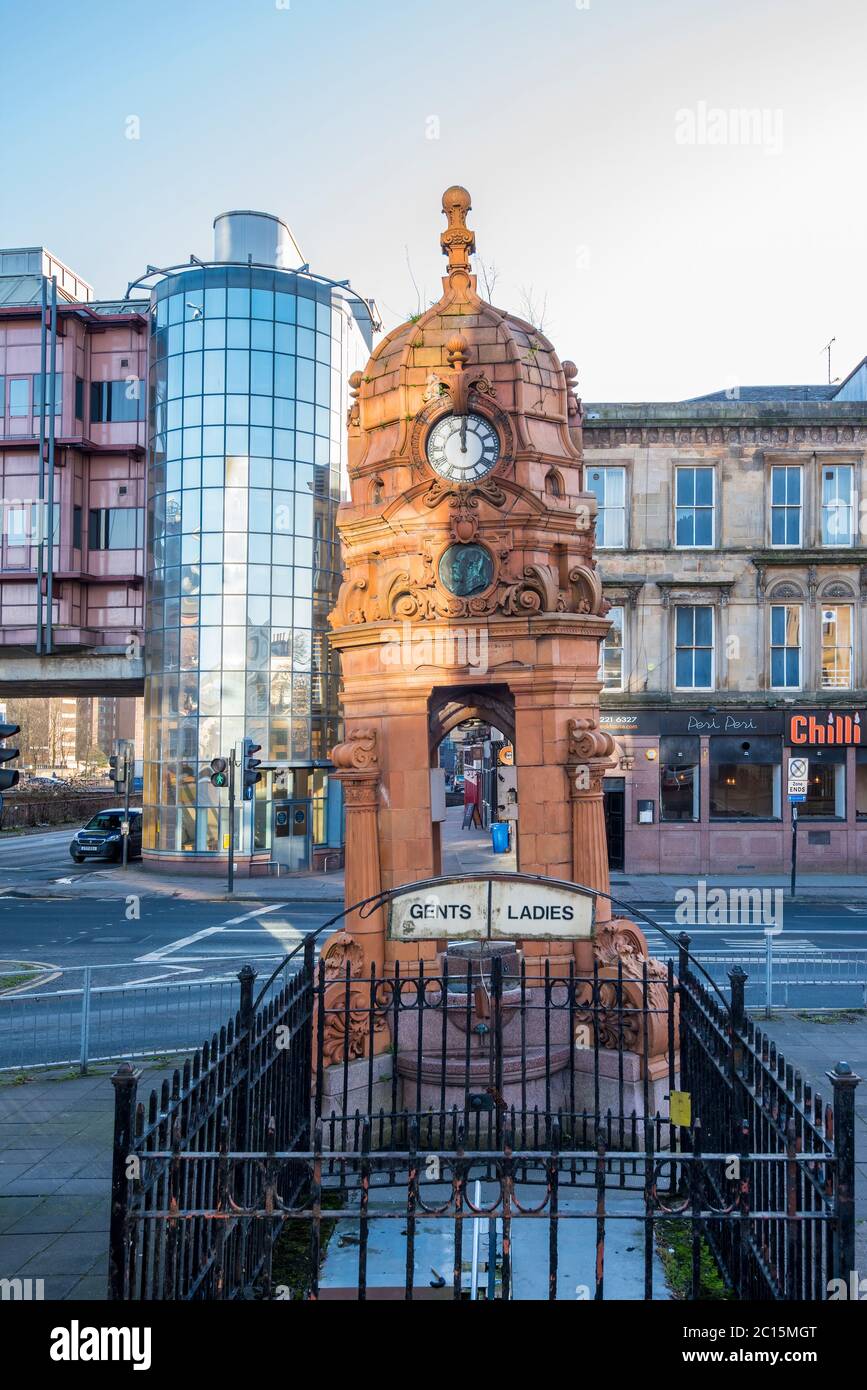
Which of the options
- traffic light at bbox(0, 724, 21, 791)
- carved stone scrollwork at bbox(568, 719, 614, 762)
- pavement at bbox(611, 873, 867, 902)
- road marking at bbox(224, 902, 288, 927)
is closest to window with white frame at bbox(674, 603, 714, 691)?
pavement at bbox(611, 873, 867, 902)

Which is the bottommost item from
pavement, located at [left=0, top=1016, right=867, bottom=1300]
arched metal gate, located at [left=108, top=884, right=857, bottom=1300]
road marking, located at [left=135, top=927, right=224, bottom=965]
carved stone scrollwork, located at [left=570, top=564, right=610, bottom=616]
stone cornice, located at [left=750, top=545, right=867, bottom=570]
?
road marking, located at [left=135, top=927, right=224, bottom=965]

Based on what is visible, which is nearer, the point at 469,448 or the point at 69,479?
the point at 469,448

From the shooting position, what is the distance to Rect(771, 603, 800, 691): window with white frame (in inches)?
1212

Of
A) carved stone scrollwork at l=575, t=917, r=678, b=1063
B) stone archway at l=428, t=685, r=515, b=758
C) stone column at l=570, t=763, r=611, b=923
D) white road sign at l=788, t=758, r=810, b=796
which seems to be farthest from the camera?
white road sign at l=788, t=758, r=810, b=796

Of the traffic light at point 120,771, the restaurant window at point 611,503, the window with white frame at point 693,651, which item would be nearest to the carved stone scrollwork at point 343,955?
the window with white frame at point 693,651

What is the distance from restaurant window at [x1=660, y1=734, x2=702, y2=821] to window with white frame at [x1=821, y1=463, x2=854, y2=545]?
24.5ft

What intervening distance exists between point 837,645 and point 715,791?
18.8 ft

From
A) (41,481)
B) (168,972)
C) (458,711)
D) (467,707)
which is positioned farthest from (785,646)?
(41,481)

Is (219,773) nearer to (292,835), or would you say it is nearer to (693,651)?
(292,835)

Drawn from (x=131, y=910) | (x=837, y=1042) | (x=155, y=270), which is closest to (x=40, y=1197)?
(x=837, y=1042)

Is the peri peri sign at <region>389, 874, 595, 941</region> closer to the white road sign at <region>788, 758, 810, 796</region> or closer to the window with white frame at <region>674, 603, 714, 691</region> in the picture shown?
the white road sign at <region>788, 758, 810, 796</region>

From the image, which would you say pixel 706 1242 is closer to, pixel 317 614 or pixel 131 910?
pixel 131 910

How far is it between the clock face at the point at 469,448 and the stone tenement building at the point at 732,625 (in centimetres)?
2062

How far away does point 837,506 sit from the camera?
31.0 metres
